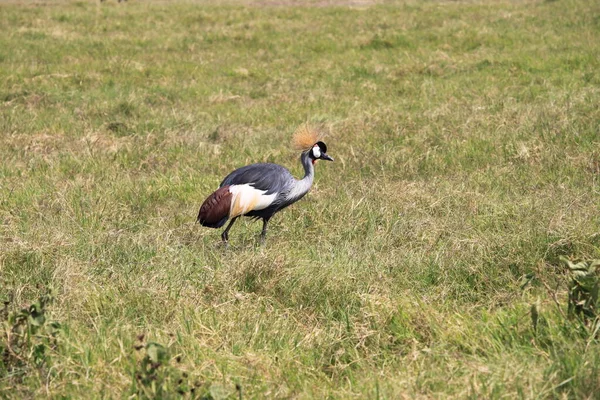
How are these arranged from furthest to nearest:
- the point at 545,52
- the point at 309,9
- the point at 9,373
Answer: the point at 309,9 → the point at 545,52 → the point at 9,373

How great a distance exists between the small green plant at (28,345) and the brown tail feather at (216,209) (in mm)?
2156

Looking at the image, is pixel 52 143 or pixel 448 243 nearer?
pixel 448 243

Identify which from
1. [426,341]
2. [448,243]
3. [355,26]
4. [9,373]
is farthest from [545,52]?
[9,373]

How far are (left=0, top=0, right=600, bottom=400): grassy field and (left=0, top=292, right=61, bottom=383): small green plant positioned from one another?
0.01m

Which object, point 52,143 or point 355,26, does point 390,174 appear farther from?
point 355,26

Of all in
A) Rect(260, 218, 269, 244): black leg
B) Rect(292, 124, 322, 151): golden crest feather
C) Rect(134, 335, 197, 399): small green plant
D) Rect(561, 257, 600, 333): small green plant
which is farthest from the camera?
Rect(292, 124, 322, 151): golden crest feather

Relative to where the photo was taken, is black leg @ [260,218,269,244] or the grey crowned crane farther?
black leg @ [260,218,269,244]

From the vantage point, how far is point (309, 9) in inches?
858

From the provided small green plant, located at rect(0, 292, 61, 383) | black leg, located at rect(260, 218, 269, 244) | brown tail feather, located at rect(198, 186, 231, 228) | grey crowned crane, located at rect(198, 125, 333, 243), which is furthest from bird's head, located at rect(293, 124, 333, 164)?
small green plant, located at rect(0, 292, 61, 383)

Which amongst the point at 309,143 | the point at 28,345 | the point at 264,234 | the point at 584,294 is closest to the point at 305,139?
the point at 309,143

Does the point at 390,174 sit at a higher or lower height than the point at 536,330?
lower

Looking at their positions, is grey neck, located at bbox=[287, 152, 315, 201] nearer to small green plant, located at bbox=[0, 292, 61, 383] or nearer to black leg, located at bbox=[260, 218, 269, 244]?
black leg, located at bbox=[260, 218, 269, 244]

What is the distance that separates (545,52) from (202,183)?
8.92 metres

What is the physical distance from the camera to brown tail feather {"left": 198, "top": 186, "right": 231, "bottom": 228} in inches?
215
